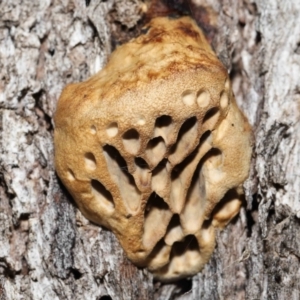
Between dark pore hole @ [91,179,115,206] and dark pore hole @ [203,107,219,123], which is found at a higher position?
dark pore hole @ [203,107,219,123]

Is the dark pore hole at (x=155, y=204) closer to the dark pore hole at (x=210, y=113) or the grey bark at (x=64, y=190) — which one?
the grey bark at (x=64, y=190)

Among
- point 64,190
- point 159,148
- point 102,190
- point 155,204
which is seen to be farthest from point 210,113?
point 64,190

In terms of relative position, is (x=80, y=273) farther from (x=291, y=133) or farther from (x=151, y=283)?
(x=291, y=133)

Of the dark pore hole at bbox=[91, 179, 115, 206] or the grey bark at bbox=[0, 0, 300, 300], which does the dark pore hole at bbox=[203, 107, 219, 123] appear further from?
the dark pore hole at bbox=[91, 179, 115, 206]

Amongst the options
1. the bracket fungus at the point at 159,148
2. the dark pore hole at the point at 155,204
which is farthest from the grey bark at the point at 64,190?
the dark pore hole at the point at 155,204

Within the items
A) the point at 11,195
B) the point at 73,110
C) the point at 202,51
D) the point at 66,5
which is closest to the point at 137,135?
the point at 73,110

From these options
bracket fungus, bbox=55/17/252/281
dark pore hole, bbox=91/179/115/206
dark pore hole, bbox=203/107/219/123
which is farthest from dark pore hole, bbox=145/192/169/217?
dark pore hole, bbox=203/107/219/123
